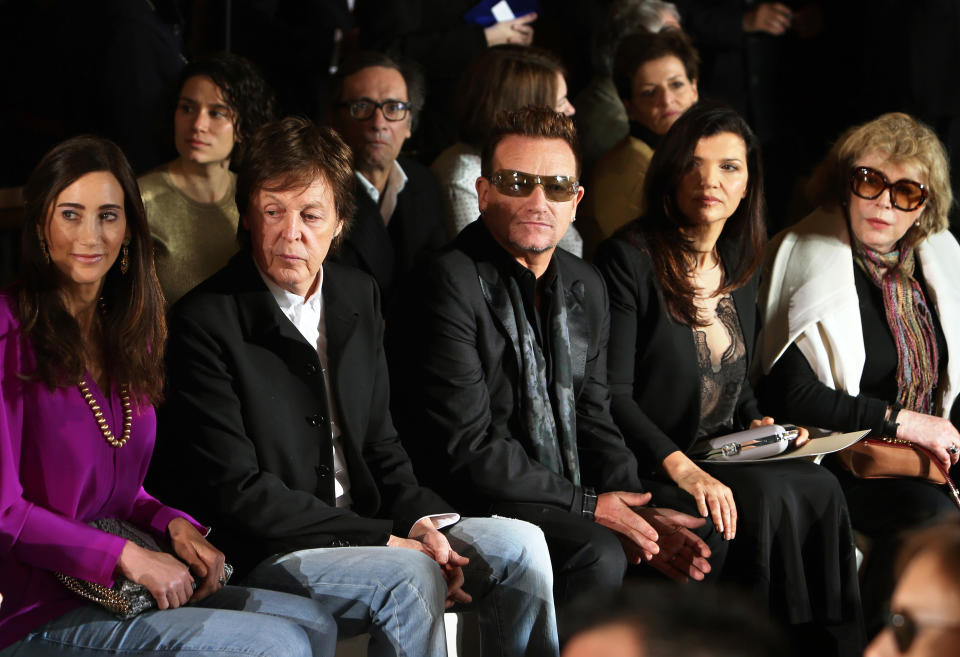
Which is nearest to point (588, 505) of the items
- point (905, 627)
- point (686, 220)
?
point (686, 220)

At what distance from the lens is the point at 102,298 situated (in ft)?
7.81

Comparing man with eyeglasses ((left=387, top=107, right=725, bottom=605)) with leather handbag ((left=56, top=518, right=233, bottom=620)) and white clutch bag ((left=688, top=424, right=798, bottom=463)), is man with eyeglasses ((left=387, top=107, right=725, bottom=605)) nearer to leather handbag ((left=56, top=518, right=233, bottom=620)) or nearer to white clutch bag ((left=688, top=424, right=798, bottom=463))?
white clutch bag ((left=688, top=424, right=798, bottom=463))

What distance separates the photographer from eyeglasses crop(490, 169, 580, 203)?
298 cm

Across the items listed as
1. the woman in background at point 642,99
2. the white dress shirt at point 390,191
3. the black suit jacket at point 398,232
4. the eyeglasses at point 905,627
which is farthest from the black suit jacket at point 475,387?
the eyeglasses at point 905,627

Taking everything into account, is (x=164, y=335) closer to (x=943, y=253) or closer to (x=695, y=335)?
(x=695, y=335)

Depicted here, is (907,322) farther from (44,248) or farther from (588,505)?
(44,248)

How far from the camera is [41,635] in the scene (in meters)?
2.10

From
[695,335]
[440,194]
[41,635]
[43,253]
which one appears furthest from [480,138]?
[41,635]

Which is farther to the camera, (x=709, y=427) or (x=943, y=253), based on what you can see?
(x=943, y=253)

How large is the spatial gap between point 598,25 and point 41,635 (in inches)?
135

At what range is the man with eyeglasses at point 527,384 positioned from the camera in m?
2.82

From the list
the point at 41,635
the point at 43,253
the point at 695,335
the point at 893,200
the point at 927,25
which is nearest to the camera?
the point at 41,635

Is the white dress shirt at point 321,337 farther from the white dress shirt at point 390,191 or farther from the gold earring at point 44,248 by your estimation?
the white dress shirt at point 390,191

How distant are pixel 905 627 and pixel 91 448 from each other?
1.55 metres
